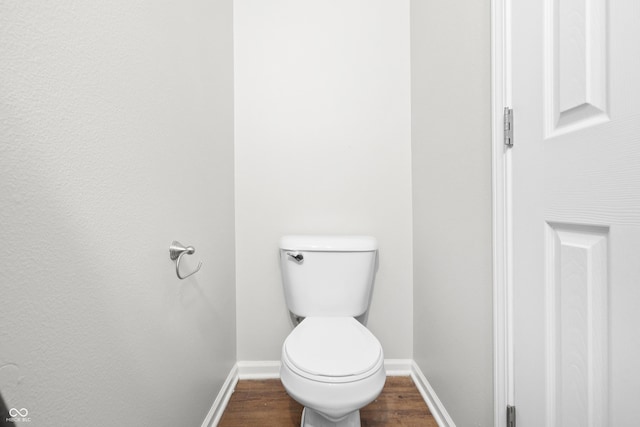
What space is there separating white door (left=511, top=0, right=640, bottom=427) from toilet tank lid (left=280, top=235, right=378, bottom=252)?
2.01 ft

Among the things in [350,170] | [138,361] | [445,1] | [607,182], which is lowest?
[138,361]

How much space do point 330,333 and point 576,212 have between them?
797 millimetres

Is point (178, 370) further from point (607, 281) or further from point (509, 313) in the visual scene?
point (607, 281)

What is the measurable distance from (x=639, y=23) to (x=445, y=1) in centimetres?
79

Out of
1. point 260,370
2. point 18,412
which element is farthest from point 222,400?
point 18,412

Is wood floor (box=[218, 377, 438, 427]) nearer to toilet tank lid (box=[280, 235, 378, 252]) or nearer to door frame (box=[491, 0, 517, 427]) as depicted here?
door frame (box=[491, 0, 517, 427])

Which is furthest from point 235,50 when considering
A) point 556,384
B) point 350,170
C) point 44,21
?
point 556,384

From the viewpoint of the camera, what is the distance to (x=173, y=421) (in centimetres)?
80

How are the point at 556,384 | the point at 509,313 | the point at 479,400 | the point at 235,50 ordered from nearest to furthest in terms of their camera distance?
the point at 556,384 → the point at 509,313 → the point at 479,400 → the point at 235,50

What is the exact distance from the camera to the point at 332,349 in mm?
901

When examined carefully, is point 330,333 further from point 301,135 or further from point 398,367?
point 301,135

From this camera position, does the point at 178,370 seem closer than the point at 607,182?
No

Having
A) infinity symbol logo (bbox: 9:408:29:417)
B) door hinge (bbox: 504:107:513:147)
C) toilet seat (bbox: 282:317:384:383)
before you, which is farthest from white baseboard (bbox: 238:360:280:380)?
door hinge (bbox: 504:107:513:147)

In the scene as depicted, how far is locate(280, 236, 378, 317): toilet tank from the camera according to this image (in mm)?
1231
